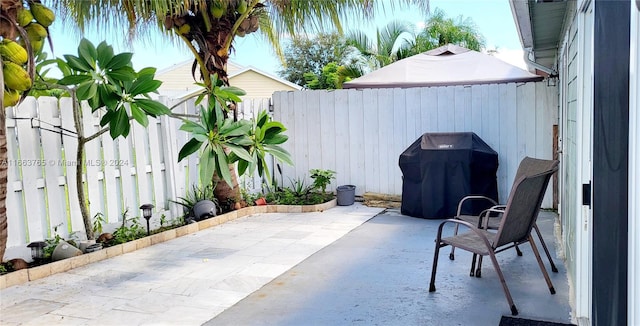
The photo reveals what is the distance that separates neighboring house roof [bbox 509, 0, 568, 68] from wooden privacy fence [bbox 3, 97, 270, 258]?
3.99m

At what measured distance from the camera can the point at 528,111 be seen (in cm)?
666

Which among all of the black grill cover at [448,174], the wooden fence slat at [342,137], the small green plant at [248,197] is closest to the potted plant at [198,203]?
the small green plant at [248,197]

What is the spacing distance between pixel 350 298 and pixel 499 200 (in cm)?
402

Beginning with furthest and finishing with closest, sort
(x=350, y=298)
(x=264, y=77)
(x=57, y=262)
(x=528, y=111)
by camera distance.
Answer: (x=264, y=77) < (x=528, y=111) < (x=57, y=262) < (x=350, y=298)

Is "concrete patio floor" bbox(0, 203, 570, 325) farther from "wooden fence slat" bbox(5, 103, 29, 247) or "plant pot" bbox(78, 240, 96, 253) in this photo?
"wooden fence slat" bbox(5, 103, 29, 247)

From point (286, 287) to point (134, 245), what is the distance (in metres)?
2.00

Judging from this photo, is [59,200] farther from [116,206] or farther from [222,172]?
[222,172]

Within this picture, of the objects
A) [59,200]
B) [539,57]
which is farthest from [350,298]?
[539,57]

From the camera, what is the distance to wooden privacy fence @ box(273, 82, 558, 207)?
668cm

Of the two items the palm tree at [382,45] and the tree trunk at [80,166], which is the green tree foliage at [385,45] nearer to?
the palm tree at [382,45]

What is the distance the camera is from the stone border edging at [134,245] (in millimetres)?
3971

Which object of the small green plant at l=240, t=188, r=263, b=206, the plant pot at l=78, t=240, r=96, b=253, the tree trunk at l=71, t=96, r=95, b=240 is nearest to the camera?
the plant pot at l=78, t=240, r=96, b=253

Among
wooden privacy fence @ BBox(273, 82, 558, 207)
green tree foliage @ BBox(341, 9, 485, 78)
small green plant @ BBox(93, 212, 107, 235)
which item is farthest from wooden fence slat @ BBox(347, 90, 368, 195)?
green tree foliage @ BBox(341, 9, 485, 78)

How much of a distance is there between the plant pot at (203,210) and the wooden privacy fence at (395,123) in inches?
82.6
